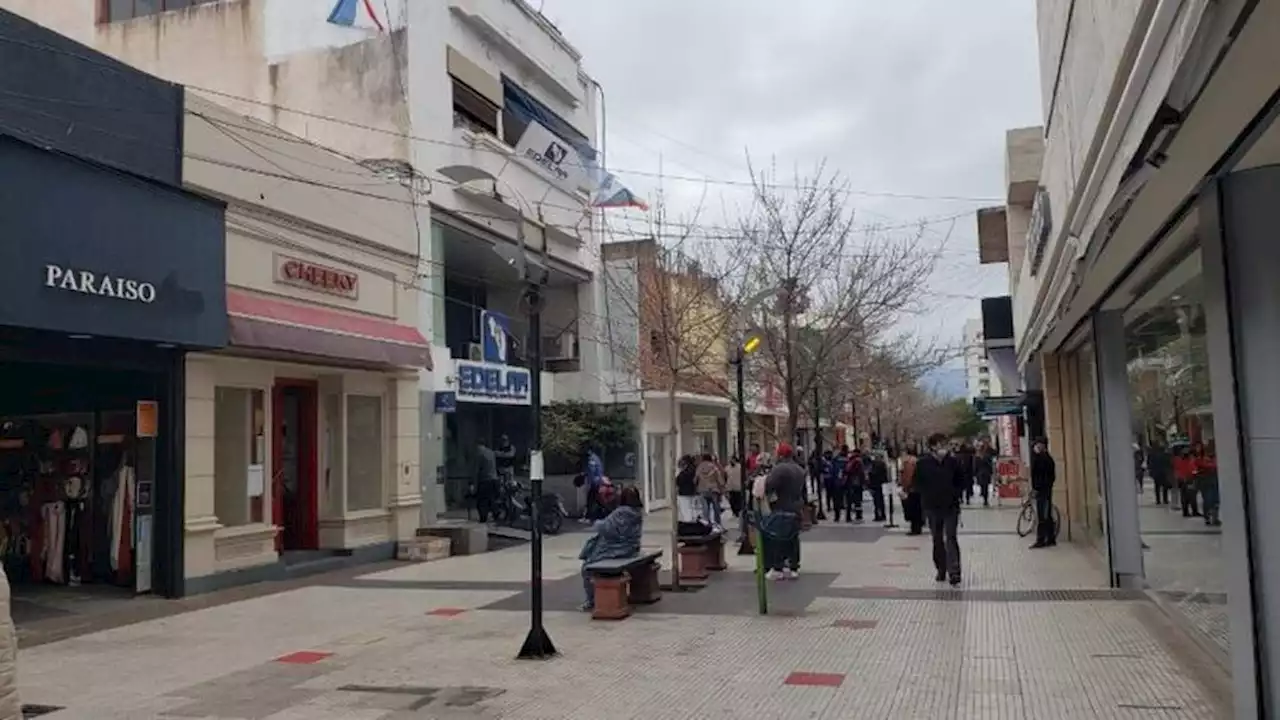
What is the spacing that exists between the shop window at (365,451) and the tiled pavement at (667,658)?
4352 millimetres

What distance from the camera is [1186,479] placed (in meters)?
8.81

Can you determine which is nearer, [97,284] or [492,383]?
[97,284]

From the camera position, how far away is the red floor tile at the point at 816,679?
7.92 m

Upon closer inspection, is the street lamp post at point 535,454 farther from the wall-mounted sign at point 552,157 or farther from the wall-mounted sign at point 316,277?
the wall-mounted sign at point 552,157

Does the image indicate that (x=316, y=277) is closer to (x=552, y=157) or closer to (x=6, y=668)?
(x=552, y=157)

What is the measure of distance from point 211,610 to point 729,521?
15.1 meters

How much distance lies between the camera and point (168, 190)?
513 inches

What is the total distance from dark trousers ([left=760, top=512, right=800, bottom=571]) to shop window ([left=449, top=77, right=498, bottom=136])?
12.2m

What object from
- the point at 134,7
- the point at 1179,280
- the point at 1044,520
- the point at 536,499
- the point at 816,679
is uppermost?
the point at 134,7

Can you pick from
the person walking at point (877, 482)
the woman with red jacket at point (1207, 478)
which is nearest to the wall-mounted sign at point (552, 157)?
the person walking at point (877, 482)

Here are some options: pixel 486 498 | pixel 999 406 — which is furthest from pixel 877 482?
pixel 999 406

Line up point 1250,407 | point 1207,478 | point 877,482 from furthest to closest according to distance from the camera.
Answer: point 877,482 → point 1207,478 → point 1250,407

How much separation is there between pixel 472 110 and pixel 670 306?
688 cm

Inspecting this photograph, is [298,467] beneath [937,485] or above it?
above
